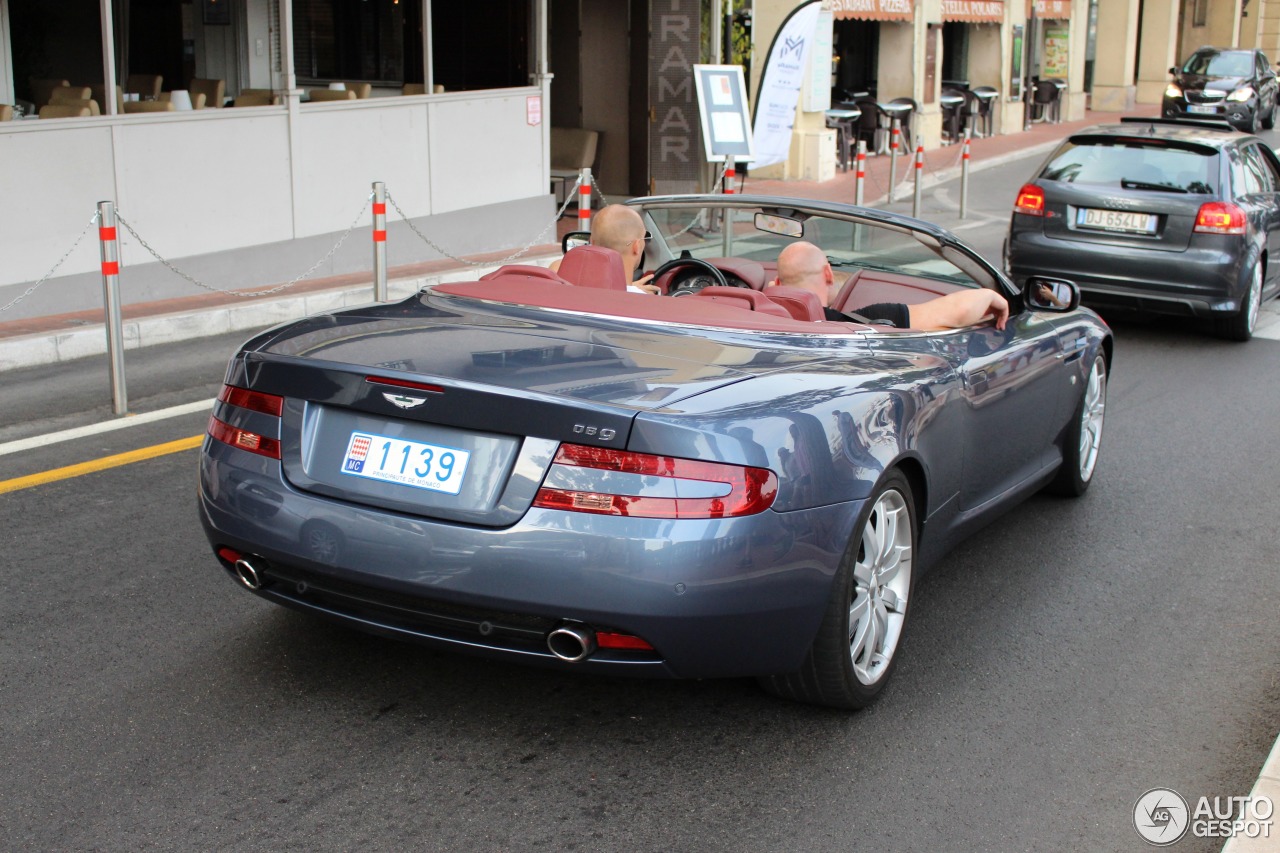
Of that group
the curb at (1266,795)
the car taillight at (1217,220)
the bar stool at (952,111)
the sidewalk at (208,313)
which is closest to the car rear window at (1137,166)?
the car taillight at (1217,220)

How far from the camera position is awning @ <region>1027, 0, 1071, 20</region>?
33531 mm

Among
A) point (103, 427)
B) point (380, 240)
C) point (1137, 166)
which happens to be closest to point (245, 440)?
point (103, 427)

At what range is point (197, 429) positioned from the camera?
24.3 feet

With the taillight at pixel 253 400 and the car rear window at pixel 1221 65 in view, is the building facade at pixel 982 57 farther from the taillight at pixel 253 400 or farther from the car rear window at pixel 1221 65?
the taillight at pixel 253 400

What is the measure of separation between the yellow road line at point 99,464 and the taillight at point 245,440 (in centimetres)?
228

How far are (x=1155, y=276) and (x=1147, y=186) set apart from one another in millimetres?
693

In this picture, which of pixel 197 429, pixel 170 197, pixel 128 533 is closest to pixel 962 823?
pixel 128 533

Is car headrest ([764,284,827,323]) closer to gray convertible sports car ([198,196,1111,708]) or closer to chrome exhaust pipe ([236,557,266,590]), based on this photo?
gray convertible sports car ([198,196,1111,708])

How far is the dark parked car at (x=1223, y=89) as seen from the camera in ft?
110

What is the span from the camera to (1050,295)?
18.8 ft

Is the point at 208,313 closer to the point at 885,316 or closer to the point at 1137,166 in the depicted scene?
the point at 885,316

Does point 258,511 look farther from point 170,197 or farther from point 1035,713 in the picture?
point 170,197

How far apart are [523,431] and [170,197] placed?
870 centimetres

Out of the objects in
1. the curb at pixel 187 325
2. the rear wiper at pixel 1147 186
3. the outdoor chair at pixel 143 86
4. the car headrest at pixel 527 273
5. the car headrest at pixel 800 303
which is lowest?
the curb at pixel 187 325
